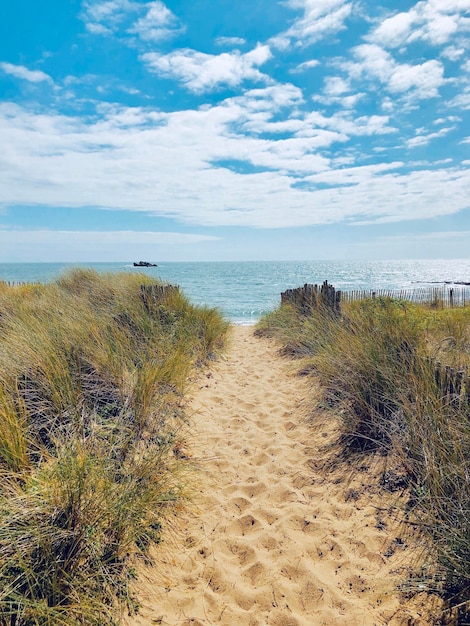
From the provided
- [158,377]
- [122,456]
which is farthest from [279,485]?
[158,377]

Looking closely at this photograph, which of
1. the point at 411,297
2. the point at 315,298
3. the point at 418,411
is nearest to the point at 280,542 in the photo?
the point at 418,411

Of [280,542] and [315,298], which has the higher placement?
[315,298]

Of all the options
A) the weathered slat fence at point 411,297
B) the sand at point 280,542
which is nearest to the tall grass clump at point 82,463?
the sand at point 280,542

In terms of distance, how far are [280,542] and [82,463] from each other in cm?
148

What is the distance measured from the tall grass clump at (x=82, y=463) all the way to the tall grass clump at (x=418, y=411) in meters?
1.75

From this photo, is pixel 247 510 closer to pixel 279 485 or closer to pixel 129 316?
pixel 279 485

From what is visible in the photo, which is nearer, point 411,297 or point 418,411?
point 418,411

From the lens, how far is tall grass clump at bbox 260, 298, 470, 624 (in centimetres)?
208

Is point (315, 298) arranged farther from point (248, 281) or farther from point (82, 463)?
point (248, 281)

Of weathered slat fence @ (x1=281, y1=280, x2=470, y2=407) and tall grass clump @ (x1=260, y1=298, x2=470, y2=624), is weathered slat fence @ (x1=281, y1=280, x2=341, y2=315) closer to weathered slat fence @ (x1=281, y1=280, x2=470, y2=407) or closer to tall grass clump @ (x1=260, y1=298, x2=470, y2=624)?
weathered slat fence @ (x1=281, y1=280, x2=470, y2=407)

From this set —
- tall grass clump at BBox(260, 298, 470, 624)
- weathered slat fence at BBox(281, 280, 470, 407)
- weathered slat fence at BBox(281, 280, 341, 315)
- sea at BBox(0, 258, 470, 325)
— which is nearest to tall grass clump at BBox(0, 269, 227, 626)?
tall grass clump at BBox(260, 298, 470, 624)

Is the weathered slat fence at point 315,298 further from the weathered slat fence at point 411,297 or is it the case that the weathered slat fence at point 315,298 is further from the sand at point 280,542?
the sand at point 280,542

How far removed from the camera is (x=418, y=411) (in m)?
2.90

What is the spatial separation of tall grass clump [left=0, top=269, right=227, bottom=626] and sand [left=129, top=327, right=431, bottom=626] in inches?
10.0
